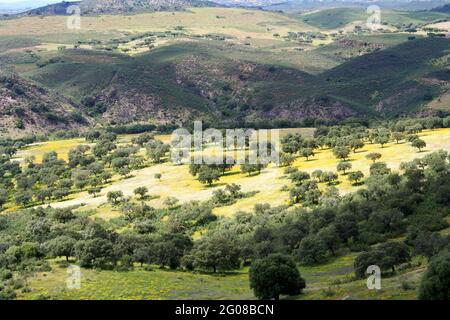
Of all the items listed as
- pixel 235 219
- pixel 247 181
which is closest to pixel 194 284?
pixel 235 219

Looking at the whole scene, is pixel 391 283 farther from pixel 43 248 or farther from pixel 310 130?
pixel 310 130

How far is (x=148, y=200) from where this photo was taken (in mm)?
109062

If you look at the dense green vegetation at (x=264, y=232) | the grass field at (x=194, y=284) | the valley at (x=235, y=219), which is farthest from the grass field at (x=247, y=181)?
the grass field at (x=194, y=284)

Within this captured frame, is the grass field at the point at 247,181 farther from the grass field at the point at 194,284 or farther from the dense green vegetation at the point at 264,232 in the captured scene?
the grass field at the point at 194,284

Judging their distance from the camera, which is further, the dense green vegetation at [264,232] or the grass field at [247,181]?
the grass field at [247,181]

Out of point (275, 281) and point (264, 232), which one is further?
point (264, 232)

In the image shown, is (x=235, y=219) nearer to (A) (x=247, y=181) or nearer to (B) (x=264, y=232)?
(B) (x=264, y=232)

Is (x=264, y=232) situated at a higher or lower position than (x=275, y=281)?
lower

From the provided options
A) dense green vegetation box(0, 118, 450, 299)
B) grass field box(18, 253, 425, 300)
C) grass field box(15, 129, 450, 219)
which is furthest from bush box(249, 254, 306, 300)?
grass field box(15, 129, 450, 219)

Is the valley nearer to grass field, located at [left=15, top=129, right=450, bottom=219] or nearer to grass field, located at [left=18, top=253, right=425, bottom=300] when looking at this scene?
grass field, located at [left=18, top=253, right=425, bottom=300]

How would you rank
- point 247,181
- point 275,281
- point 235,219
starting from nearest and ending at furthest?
point 275,281
point 235,219
point 247,181
